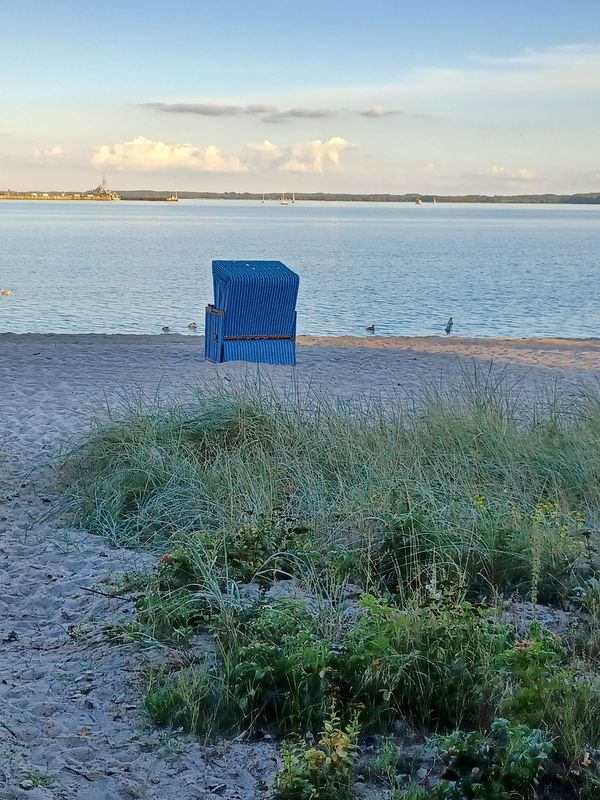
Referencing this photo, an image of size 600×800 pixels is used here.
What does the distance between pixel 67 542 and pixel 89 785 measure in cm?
258

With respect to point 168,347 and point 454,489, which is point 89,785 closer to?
point 454,489

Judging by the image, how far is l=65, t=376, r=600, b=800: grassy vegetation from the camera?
317 cm

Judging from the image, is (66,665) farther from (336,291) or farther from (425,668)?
(336,291)

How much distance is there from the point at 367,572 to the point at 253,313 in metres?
9.33

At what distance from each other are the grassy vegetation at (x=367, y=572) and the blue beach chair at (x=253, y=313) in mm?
5487

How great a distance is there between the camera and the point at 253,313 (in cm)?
1334

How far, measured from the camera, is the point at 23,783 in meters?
2.93

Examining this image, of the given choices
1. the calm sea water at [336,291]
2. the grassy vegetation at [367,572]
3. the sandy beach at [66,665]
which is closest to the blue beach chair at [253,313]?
the sandy beach at [66,665]

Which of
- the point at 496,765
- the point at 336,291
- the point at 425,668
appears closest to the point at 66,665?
the point at 425,668

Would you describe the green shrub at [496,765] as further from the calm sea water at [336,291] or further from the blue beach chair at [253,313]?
the calm sea water at [336,291]

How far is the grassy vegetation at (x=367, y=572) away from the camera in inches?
125

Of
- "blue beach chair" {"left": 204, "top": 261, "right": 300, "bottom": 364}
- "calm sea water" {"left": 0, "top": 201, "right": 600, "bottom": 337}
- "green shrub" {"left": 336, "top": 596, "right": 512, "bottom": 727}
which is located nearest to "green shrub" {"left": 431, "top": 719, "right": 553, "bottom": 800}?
"green shrub" {"left": 336, "top": 596, "right": 512, "bottom": 727}

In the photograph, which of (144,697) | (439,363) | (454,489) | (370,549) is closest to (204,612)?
(144,697)

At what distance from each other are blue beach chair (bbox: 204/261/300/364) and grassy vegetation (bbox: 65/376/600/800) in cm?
549
